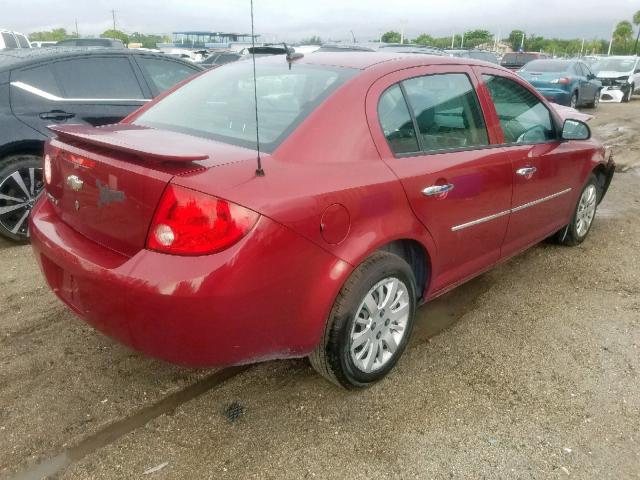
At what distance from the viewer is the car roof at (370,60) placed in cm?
→ 281

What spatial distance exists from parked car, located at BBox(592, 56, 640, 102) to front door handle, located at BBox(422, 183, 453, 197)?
A: 18.5 m

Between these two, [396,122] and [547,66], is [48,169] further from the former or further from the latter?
[547,66]

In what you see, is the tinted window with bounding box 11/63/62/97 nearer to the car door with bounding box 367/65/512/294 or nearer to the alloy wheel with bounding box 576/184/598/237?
the car door with bounding box 367/65/512/294

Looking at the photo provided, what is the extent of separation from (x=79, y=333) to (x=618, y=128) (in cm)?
1255

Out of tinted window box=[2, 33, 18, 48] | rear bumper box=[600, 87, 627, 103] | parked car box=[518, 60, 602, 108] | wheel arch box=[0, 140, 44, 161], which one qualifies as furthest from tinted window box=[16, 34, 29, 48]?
rear bumper box=[600, 87, 627, 103]

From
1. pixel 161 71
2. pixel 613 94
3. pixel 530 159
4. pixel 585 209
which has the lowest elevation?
pixel 613 94

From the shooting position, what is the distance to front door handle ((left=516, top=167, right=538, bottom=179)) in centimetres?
336

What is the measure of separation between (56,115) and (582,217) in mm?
A: 4481

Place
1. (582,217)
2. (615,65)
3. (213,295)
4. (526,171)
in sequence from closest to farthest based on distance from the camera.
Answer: (213,295)
(526,171)
(582,217)
(615,65)

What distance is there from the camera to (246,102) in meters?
2.75

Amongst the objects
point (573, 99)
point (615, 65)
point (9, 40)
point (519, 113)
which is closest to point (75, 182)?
point (519, 113)

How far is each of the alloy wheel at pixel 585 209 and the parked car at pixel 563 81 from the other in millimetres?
10222

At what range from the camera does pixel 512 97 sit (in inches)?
142

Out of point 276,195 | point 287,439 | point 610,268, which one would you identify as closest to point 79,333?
point 287,439
